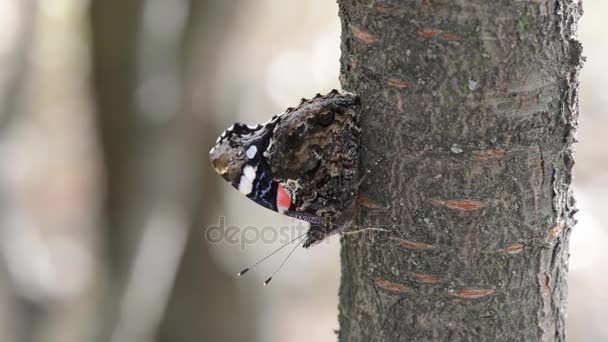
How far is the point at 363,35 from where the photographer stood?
4.78ft

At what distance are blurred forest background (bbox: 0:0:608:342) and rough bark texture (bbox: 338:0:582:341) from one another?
2894 mm

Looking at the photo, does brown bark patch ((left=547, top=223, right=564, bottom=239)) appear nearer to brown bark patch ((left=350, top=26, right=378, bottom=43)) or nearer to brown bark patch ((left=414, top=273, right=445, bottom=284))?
brown bark patch ((left=414, top=273, right=445, bottom=284))

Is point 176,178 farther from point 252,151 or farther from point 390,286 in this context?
point 390,286

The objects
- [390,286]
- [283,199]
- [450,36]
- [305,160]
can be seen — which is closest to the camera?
[450,36]

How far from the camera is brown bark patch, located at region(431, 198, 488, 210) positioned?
145cm

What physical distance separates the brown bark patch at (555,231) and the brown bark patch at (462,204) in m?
0.18

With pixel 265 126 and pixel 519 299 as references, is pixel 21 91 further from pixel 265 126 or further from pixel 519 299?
pixel 519 299

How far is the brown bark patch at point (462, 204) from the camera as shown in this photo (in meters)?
1.45

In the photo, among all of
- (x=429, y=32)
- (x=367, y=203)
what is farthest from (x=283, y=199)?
(x=429, y=32)

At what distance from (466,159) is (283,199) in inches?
26.5

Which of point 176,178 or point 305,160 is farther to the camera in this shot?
point 176,178

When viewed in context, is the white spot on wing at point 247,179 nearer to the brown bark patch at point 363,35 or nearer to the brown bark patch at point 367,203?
the brown bark patch at point 367,203

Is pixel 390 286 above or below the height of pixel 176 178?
below

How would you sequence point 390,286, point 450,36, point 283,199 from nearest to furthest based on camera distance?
1. point 450,36
2. point 390,286
3. point 283,199
